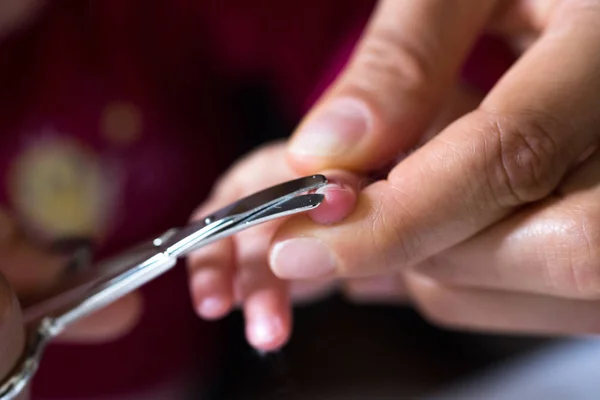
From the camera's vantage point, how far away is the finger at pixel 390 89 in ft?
1.20

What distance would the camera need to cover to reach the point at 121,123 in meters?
0.63

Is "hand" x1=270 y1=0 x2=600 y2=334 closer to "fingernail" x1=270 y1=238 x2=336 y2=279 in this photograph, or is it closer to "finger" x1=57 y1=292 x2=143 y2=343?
"fingernail" x1=270 y1=238 x2=336 y2=279

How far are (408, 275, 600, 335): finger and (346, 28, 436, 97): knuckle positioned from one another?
16cm

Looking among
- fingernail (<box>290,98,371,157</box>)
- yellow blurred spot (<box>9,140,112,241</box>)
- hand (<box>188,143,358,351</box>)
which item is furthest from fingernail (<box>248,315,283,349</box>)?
yellow blurred spot (<box>9,140,112,241</box>)

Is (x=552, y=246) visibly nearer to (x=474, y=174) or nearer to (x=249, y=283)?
(x=474, y=174)

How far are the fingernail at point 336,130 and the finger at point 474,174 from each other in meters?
0.04

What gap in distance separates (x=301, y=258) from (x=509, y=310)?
197 mm

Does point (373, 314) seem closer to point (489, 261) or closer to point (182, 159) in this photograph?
point (182, 159)

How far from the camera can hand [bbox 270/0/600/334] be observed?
0.33m

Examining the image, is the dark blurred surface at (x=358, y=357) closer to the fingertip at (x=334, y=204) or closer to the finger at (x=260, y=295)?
the finger at (x=260, y=295)

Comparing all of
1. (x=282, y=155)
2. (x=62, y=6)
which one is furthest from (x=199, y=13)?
(x=282, y=155)

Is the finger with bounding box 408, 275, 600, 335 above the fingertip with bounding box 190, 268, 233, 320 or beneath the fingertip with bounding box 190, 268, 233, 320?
beneath

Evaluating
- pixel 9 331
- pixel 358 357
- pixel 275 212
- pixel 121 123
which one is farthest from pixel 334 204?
pixel 358 357

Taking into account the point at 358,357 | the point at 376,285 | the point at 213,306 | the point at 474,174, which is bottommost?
the point at 358,357
